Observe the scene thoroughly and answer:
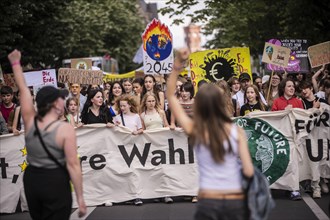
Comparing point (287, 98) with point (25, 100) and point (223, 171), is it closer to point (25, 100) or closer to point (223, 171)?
point (25, 100)

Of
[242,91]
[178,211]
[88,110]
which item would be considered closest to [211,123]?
[178,211]

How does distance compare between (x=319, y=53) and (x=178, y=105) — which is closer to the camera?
(x=178, y=105)

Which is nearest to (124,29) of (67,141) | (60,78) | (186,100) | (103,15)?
(103,15)

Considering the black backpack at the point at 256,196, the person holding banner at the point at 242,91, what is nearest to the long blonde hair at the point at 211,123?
the black backpack at the point at 256,196

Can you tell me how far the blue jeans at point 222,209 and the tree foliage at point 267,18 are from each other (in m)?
18.3

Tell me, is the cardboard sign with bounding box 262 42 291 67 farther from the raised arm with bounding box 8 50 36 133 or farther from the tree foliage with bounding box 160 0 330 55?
the raised arm with bounding box 8 50 36 133

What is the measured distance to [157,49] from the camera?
608 inches

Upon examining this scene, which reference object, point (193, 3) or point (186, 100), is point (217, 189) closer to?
point (186, 100)

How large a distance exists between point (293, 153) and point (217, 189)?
5306 mm

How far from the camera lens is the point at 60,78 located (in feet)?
48.4

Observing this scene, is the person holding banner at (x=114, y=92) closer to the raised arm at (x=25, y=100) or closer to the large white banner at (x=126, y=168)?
the large white banner at (x=126, y=168)

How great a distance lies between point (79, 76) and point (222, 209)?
10.1m

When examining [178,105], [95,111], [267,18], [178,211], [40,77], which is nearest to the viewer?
[178,105]

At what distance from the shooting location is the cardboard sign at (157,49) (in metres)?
15.2
